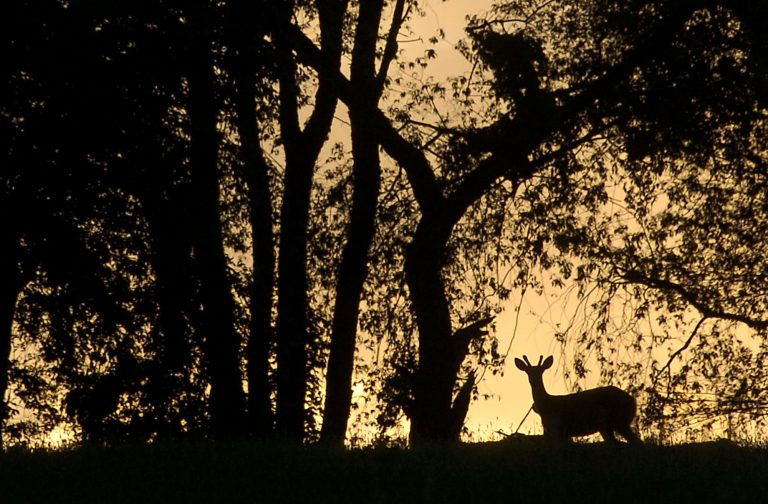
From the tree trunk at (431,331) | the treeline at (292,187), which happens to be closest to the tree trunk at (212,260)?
the treeline at (292,187)

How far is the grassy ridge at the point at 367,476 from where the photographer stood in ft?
34.6

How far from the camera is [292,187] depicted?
20.3m

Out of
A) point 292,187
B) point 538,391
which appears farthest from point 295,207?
point 538,391

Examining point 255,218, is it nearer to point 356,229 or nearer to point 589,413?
point 356,229

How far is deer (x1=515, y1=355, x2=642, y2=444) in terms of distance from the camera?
69.7 feet

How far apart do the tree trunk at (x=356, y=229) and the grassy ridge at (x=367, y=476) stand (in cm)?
723

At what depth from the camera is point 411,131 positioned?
24516 mm

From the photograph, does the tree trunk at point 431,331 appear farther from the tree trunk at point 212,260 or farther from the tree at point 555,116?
the tree trunk at point 212,260

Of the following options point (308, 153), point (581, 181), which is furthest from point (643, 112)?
point (308, 153)

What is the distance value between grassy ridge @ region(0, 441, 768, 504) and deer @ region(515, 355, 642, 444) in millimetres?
8125

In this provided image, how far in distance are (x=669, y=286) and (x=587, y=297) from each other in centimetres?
174

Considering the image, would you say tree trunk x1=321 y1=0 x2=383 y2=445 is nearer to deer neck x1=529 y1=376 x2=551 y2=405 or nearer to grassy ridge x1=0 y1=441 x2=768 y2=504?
deer neck x1=529 y1=376 x2=551 y2=405

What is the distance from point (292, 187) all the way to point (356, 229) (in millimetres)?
1282

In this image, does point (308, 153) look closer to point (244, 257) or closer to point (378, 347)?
point (244, 257)
